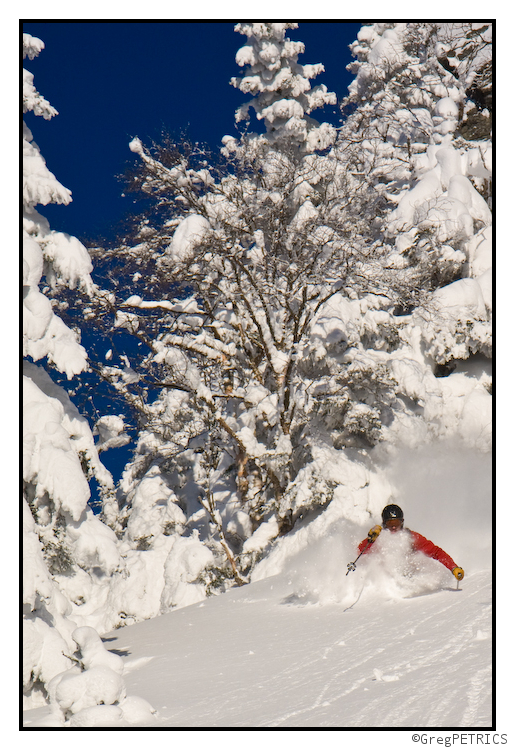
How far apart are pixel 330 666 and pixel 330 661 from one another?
168 mm

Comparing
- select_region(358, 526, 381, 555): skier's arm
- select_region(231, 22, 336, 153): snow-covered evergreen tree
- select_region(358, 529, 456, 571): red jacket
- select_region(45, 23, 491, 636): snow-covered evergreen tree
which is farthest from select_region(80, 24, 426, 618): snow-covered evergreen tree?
select_region(358, 529, 456, 571): red jacket

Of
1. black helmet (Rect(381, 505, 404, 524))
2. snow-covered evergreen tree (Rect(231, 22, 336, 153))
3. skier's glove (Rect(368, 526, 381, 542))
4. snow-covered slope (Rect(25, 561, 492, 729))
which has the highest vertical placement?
snow-covered evergreen tree (Rect(231, 22, 336, 153))

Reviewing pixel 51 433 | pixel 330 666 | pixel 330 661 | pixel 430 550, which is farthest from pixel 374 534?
pixel 51 433

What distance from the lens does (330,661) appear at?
17.6 feet

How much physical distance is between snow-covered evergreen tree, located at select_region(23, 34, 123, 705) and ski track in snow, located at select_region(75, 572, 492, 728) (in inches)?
45.1

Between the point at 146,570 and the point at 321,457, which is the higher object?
the point at 321,457

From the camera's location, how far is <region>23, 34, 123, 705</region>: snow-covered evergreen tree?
693 centimetres

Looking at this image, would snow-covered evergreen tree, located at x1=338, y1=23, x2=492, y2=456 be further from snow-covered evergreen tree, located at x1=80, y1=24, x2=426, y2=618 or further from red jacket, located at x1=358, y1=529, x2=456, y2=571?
red jacket, located at x1=358, y1=529, x2=456, y2=571

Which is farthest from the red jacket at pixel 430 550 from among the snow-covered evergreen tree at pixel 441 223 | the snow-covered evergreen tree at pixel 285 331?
the snow-covered evergreen tree at pixel 441 223

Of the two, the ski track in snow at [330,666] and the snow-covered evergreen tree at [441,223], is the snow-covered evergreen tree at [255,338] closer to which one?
the snow-covered evergreen tree at [441,223]
